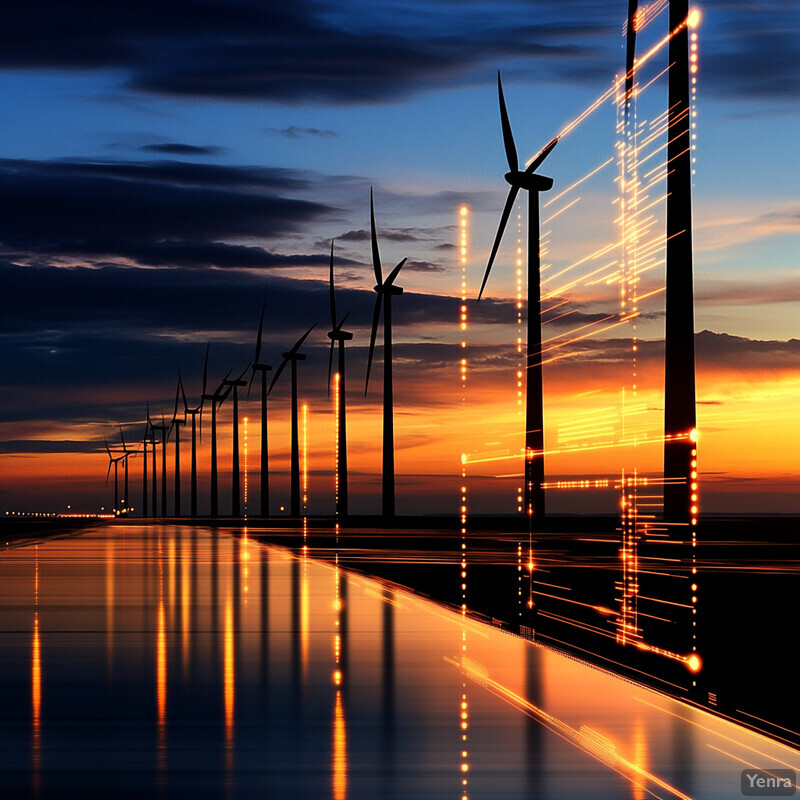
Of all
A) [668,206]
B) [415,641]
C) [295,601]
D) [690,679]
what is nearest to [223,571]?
[295,601]

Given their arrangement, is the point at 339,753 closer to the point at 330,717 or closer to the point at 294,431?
the point at 330,717

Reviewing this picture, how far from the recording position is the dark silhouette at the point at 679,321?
29781 millimetres

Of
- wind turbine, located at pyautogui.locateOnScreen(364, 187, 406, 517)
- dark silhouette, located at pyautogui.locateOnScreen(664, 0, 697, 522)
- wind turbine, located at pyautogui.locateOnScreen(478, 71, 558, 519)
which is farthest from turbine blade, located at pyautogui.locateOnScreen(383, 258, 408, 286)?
dark silhouette, located at pyautogui.locateOnScreen(664, 0, 697, 522)

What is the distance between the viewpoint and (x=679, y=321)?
30.8m

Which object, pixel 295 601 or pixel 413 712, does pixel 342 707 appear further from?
pixel 295 601

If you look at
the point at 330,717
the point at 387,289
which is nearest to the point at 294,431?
the point at 387,289

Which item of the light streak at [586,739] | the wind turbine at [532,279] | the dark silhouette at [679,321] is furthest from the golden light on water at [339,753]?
the wind turbine at [532,279]

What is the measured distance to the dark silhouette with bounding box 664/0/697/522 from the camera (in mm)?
29781

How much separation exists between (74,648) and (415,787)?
31.1ft

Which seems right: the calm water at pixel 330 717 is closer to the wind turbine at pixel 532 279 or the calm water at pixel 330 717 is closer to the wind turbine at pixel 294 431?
the wind turbine at pixel 532 279

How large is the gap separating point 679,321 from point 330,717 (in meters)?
19.8

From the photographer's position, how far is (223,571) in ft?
125

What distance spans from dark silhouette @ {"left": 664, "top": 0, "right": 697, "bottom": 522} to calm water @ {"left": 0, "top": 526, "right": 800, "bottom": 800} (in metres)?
8.46

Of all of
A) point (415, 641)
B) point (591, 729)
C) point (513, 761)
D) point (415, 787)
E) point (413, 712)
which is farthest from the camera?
point (415, 641)
